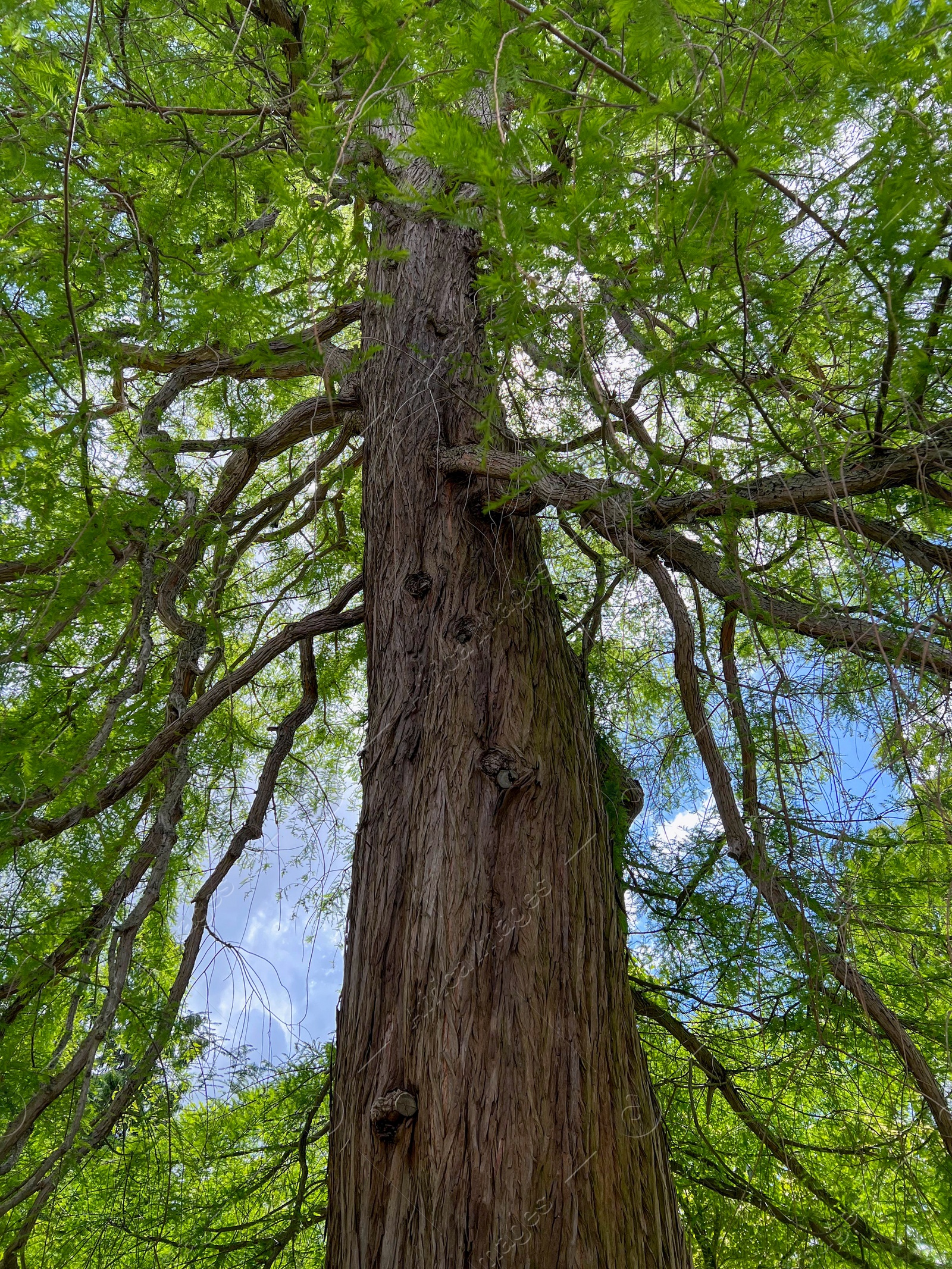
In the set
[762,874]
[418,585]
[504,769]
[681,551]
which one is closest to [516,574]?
[418,585]

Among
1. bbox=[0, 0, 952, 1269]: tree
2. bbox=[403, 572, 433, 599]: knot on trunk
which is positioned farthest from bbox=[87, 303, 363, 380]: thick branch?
bbox=[403, 572, 433, 599]: knot on trunk

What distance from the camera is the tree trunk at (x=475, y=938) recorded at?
4.58 feet

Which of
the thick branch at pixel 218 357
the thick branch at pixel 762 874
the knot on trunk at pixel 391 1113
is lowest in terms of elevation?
the knot on trunk at pixel 391 1113

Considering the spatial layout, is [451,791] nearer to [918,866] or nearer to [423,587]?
[423,587]

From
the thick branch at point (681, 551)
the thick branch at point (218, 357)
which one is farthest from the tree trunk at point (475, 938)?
the thick branch at point (218, 357)

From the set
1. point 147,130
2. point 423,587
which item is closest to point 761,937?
point 423,587

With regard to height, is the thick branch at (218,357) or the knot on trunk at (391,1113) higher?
the thick branch at (218,357)

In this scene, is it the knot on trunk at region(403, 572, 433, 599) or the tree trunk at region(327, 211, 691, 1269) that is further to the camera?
the knot on trunk at region(403, 572, 433, 599)

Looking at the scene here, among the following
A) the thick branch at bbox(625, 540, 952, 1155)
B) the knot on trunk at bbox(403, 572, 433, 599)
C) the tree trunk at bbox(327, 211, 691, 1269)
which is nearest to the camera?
the tree trunk at bbox(327, 211, 691, 1269)

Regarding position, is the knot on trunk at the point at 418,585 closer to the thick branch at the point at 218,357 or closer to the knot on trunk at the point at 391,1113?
the thick branch at the point at 218,357

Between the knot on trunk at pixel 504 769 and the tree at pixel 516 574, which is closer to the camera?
the tree at pixel 516 574

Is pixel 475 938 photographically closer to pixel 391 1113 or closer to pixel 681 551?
pixel 391 1113

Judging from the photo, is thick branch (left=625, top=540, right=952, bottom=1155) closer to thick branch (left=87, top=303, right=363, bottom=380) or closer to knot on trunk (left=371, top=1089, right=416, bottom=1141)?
knot on trunk (left=371, top=1089, right=416, bottom=1141)

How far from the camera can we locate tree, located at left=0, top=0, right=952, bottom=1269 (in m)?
1.44
